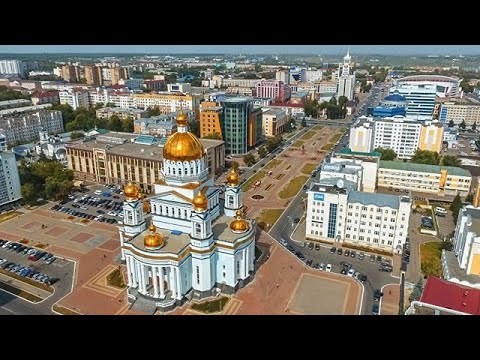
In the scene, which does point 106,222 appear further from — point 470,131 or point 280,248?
point 470,131

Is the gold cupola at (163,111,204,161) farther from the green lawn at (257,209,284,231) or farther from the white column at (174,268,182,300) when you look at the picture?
the green lawn at (257,209,284,231)

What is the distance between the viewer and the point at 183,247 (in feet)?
75.6

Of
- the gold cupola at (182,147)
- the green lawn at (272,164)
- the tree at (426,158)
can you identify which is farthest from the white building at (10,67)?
the tree at (426,158)

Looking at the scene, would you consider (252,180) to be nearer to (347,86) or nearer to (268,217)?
(268,217)

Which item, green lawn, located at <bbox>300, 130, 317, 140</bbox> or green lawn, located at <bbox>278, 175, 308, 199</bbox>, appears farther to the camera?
green lawn, located at <bbox>300, 130, 317, 140</bbox>

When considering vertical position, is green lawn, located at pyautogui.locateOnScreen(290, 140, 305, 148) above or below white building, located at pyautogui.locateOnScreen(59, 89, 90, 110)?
below

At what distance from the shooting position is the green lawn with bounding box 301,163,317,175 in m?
47.8

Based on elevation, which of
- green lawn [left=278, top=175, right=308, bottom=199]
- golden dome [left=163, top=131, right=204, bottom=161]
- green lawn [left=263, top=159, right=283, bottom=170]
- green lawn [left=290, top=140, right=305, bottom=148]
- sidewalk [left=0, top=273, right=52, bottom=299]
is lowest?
sidewalk [left=0, top=273, right=52, bottom=299]

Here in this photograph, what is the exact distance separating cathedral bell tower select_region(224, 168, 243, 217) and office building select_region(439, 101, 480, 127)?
60.1 meters

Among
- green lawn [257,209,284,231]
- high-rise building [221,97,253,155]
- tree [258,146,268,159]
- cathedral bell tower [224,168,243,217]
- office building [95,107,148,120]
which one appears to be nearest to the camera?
cathedral bell tower [224,168,243,217]

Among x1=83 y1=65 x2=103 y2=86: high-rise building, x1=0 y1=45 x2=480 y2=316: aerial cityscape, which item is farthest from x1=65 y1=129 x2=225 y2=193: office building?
x1=83 y1=65 x2=103 y2=86: high-rise building

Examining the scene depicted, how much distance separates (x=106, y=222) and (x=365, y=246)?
22601 millimetres

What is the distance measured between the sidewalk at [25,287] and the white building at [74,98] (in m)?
59.6

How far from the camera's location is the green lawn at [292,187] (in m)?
40.7
